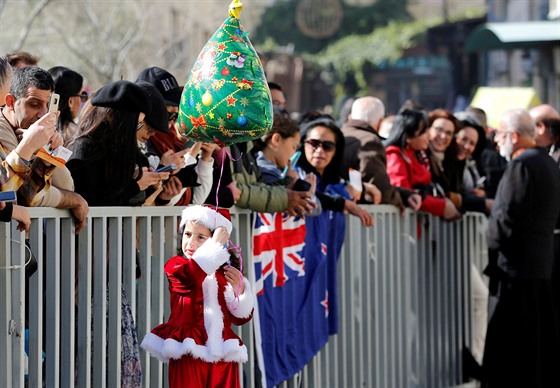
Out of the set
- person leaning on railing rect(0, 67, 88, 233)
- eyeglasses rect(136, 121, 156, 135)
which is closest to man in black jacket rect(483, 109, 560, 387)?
eyeglasses rect(136, 121, 156, 135)

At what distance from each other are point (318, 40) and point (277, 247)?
250 ft

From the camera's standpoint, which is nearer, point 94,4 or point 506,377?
point 506,377

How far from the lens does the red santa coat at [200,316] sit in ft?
21.5

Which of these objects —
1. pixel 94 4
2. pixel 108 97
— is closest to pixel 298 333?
pixel 108 97

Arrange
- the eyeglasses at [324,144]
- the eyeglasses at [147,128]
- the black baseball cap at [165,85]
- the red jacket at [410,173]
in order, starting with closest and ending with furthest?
the eyeglasses at [147,128] < the black baseball cap at [165,85] < the eyeglasses at [324,144] < the red jacket at [410,173]

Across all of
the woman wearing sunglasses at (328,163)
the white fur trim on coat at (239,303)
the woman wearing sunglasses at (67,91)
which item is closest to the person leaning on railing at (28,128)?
the white fur trim on coat at (239,303)

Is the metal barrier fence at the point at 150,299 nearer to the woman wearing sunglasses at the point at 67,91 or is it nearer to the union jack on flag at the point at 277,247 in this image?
the union jack on flag at the point at 277,247

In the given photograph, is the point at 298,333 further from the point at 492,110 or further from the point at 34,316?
the point at 492,110

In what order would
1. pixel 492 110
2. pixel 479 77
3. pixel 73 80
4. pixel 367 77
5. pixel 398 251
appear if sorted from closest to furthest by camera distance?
pixel 73 80, pixel 398 251, pixel 492 110, pixel 479 77, pixel 367 77

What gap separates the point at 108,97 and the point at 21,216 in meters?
1.07

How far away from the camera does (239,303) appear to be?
670 centimetres

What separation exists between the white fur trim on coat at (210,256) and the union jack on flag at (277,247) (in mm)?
1838

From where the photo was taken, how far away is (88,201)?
698 centimetres

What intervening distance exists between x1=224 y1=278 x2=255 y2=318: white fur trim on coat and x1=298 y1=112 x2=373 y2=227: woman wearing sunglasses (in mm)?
2631
